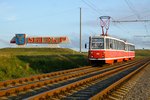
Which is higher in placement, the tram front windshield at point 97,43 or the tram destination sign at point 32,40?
the tram destination sign at point 32,40

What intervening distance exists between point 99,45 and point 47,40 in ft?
154

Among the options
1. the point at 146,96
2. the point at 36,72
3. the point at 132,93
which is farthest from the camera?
the point at 36,72

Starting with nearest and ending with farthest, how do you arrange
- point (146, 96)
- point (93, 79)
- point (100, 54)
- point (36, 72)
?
point (146, 96), point (93, 79), point (36, 72), point (100, 54)

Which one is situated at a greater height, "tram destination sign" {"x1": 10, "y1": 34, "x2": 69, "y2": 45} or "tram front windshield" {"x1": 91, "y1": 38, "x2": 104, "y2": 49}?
"tram destination sign" {"x1": 10, "y1": 34, "x2": 69, "y2": 45}

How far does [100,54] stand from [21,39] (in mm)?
48526

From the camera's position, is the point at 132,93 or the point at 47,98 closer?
the point at 47,98

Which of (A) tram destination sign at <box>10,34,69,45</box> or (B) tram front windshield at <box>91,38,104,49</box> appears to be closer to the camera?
(B) tram front windshield at <box>91,38,104,49</box>

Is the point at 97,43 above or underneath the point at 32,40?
underneath

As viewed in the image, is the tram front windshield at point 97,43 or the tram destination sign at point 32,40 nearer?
the tram front windshield at point 97,43

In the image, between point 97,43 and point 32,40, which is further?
point 32,40

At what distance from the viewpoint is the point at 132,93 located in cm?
1448

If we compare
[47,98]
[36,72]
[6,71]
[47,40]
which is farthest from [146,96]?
[47,40]

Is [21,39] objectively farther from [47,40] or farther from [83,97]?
[83,97]

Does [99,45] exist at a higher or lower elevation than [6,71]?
higher
